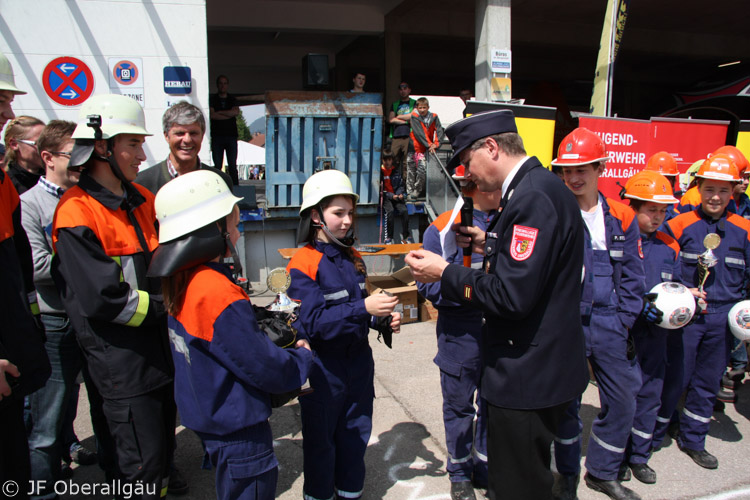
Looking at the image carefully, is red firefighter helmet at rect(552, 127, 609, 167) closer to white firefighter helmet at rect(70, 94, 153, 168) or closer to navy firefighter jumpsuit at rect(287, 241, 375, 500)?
navy firefighter jumpsuit at rect(287, 241, 375, 500)

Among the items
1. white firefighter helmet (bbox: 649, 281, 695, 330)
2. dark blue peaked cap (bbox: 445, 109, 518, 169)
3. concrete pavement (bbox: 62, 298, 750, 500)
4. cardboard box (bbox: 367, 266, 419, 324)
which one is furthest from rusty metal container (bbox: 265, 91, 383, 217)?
dark blue peaked cap (bbox: 445, 109, 518, 169)

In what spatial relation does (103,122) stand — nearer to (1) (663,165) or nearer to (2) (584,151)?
(2) (584,151)

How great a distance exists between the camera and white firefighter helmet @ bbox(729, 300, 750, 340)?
3.75 m

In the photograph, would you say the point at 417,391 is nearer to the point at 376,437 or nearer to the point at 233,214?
the point at 376,437

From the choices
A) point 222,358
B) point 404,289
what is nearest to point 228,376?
point 222,358

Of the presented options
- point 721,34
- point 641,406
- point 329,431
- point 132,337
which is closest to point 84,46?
point 132,337

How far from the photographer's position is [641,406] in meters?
3.56

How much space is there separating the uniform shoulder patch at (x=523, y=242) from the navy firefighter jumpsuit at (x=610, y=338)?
1.29 metres

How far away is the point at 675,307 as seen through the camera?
337cm

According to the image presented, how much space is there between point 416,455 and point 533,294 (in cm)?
213

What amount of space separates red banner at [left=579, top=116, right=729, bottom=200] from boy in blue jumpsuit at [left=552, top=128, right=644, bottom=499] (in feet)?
13.2

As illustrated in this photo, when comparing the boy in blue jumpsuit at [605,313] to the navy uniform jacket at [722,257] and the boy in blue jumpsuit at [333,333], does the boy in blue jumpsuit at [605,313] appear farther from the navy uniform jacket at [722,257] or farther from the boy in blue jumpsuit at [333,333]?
the boy in blue jumpsuit at [333,333]

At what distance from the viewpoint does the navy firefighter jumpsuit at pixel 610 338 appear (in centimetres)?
318

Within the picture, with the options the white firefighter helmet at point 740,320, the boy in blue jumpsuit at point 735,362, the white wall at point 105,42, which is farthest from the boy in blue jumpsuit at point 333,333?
the white wall at point 105,42
